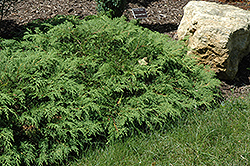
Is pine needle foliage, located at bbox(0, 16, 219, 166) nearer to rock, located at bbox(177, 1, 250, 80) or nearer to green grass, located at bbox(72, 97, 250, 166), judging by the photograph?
green grass, located at bbox(72, 97, 250, 166)

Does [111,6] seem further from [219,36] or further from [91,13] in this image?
[219,36]

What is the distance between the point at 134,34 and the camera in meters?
4.07

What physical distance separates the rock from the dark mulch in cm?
56

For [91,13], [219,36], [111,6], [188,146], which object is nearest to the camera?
[188,146]

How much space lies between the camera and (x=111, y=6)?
5.59m

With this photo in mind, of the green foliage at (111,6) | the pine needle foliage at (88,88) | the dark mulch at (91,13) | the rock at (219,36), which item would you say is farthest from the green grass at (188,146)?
the green foliage at (111,6)

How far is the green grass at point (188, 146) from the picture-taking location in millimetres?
3132

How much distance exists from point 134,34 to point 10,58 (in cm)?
192

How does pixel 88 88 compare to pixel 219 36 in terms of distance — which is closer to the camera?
pixel 88 88

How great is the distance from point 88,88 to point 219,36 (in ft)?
7.99

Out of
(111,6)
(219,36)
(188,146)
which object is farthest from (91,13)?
(188,146)

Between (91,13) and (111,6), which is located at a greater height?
(111,6)

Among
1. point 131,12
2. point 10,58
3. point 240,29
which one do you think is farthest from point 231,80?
point 10,58

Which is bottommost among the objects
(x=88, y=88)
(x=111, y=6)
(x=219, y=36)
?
(x=88, y=88)
